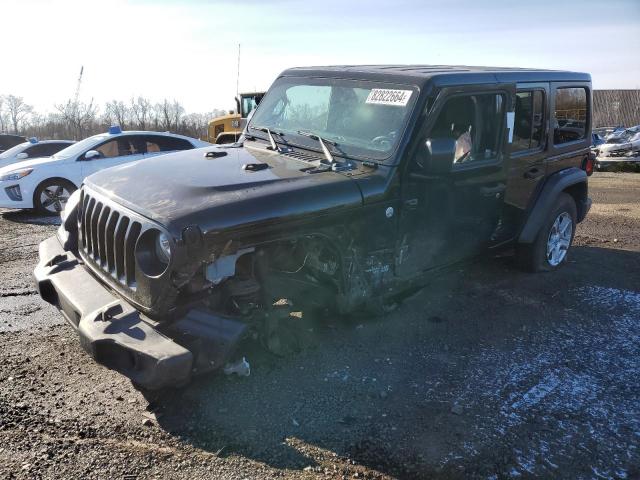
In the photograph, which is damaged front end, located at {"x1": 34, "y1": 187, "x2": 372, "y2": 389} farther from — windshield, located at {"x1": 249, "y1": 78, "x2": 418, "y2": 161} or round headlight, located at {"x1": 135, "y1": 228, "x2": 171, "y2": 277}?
windshield, located at {"x1": 249, "y1": 78, "x2": 418, "y2": 161}

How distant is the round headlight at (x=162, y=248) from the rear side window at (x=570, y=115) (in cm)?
413

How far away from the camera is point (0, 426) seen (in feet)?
10.1

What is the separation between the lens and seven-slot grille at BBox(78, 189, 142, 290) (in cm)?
318

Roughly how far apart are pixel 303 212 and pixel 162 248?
0.85m

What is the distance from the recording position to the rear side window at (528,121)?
4.84 meters

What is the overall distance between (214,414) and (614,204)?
1018 centimetres

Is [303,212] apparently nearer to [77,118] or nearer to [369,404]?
[369,404]

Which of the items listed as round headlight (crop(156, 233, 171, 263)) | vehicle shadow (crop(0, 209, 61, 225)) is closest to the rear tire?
round headlight (crop(156, 233, 171, 263))

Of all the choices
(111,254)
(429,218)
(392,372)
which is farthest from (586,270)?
(111,254)

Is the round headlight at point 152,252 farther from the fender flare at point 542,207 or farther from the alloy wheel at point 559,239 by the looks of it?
the alloy wheel at point 559,239

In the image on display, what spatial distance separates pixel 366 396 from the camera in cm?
349

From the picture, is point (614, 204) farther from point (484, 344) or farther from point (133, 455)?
point (133, 455)

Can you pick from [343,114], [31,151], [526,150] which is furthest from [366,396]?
[31,151]

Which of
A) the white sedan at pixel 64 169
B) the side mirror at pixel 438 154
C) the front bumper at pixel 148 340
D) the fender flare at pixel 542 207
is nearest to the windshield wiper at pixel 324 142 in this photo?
the side mirror at pixel 438 154
